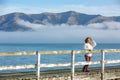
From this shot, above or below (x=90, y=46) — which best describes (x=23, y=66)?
below

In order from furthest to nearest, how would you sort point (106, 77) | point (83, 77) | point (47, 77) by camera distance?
point (106, 77), point (83, 77), point (47, 77)

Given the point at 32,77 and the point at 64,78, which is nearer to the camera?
the point at 32,77

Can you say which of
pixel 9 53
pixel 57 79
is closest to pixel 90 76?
pixel 57 79

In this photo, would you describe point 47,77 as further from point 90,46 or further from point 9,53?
point 90,46

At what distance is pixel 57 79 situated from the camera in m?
21.2

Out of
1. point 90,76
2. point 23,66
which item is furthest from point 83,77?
point 23,66

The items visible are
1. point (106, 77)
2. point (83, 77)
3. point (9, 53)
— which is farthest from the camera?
point (106, 77)

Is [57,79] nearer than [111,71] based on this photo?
Yes

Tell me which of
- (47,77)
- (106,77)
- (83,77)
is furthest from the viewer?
(106,77)

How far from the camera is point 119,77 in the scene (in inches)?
982

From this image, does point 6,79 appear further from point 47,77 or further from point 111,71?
point 111,71

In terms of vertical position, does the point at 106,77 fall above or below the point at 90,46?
below

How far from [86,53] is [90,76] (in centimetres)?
117

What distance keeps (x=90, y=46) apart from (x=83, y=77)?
80.0 inches
